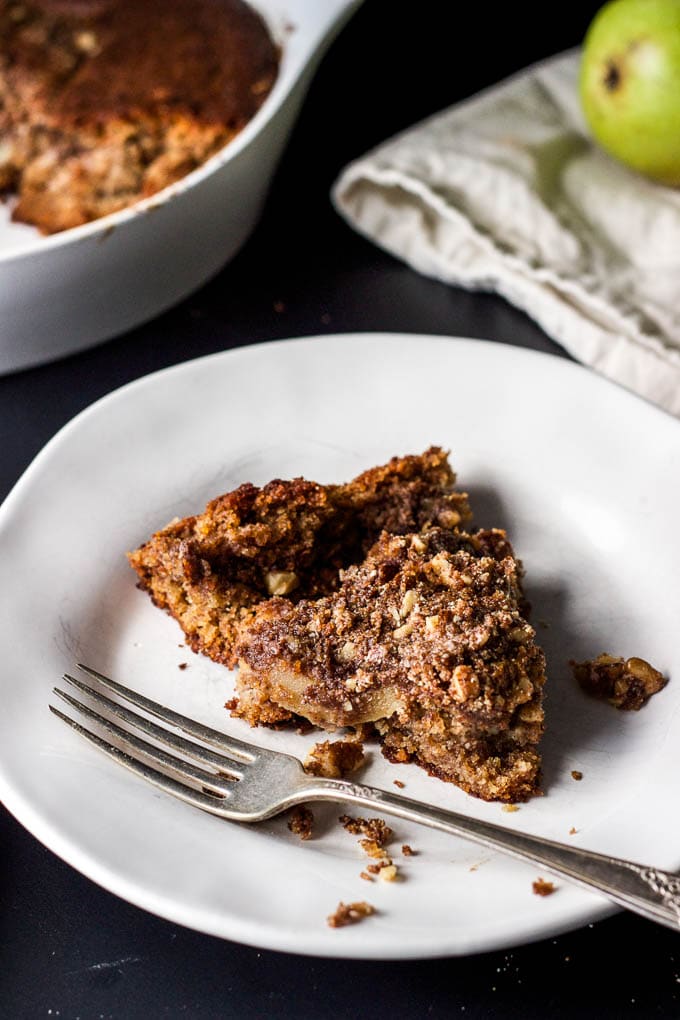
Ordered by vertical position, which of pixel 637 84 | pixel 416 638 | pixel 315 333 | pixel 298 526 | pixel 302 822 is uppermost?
pixel 637 84

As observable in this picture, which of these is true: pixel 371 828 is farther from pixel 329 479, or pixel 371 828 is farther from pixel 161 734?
pixel 329 479

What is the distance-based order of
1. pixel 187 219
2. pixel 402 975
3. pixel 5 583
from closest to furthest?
pixel 402 975, pixel 5 583, pixel 187 219

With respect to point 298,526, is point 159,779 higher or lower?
lower

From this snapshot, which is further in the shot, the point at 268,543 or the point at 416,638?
the point at 268,543

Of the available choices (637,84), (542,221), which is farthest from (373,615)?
(637,84)

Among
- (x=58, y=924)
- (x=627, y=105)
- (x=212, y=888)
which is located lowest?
(x=58, y=924)

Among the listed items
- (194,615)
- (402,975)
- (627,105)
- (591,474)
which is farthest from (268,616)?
(627,105)

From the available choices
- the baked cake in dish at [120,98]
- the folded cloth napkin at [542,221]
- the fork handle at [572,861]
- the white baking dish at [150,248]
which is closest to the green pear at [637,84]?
the folded cloth napkin at [542,221]

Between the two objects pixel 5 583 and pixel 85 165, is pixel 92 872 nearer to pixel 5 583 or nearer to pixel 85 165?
pixel 5 583
